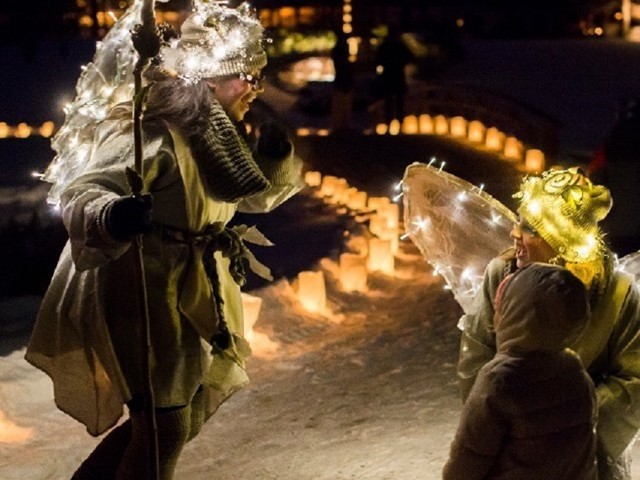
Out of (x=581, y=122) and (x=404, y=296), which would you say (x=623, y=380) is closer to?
(x=404, y=296)

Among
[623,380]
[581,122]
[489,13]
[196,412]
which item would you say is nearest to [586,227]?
[623,380]

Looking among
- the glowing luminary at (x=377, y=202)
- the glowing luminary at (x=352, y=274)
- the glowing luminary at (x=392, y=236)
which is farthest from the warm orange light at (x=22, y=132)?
the glowing luminary at (x=352, y=274)

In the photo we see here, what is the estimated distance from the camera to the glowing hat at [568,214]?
3.72 meters

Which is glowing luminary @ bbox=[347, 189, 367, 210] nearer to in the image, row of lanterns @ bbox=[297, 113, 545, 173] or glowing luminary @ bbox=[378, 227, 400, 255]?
glowing luminary @ bbox=[378, 227, 400, 255]

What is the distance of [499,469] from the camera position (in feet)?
10.3

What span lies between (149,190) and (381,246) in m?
5.60

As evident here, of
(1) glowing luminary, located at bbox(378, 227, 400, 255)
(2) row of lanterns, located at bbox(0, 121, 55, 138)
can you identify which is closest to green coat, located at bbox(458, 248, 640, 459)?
(1) glowing luminary, located at bbox(378, 227, 400, 255)

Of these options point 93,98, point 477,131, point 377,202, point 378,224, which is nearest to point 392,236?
point 378,224

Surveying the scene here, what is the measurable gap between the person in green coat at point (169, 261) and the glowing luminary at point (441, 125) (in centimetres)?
1211

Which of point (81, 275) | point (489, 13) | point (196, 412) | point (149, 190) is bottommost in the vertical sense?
point (489, 13)

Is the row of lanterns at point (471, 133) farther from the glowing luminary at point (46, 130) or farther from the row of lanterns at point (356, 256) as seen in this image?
the glowing luminary at point (46, 130)

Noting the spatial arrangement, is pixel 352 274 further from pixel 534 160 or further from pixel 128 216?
pixel 534 160

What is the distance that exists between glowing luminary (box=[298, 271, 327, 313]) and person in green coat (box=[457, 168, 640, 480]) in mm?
4322

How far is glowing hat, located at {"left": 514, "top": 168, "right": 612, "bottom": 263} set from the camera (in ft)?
12.2
